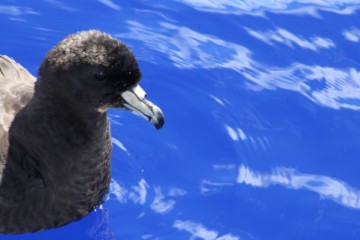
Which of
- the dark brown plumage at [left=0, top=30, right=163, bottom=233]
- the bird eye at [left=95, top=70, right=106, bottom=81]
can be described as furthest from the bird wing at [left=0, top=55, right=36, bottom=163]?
the bird eye at [left=95, top=70, right=106, bottom=81]

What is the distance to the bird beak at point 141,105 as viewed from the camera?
3930 mm

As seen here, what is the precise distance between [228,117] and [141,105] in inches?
63.7

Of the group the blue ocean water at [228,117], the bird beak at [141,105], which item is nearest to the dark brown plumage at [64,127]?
the bird beak at [141,105]

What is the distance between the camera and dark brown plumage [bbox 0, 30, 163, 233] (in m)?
3.83

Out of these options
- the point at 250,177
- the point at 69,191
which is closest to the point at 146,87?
the point at 250,177

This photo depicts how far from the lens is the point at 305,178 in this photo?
16.9 feet

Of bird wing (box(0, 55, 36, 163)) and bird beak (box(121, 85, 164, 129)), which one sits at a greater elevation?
bird beak (box(121, 85, 164, 129))

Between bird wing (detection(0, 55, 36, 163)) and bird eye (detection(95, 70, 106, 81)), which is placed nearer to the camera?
bird eye (detection(95, 70, 106, 81))

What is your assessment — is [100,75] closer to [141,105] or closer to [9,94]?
[141,105]

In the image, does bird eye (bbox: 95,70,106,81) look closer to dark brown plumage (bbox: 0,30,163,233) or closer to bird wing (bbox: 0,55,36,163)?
dark brown plumage (bbox: 0,30,163,233)

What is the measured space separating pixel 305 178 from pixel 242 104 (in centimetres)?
76

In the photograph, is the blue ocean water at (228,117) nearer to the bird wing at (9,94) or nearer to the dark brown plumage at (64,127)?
the dark brown plumage at (64,127)

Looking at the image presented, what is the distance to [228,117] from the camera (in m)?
5.48

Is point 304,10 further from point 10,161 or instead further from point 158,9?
point 10,161
